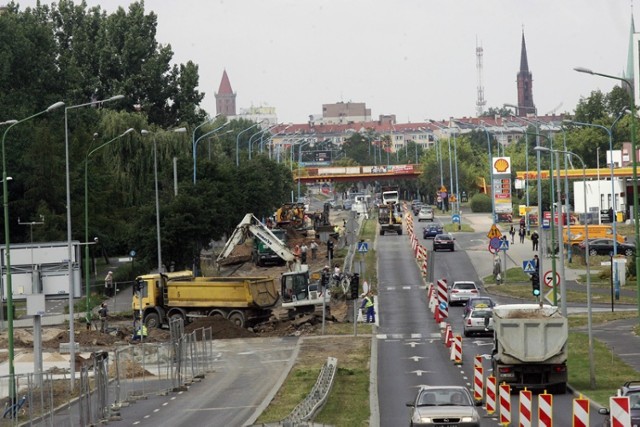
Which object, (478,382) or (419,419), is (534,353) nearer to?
(478,382)

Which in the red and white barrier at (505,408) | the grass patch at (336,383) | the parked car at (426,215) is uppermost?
the parked car at (426,215)

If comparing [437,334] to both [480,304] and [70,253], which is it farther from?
[70,253]

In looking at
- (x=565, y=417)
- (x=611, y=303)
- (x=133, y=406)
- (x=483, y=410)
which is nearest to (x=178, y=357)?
(x=133, y=406)

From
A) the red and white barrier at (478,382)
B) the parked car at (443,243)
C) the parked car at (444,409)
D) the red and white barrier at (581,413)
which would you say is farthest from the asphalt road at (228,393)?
the parked car at (443,243)

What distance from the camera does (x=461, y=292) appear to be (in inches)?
2739

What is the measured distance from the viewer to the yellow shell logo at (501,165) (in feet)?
356

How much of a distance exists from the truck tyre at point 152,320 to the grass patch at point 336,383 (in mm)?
9293

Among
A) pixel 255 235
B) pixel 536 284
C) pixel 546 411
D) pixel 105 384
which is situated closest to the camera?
pixel 546 411

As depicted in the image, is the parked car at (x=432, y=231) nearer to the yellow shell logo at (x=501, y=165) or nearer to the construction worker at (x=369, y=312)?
the yellow shell logo at (x=501, y=165)

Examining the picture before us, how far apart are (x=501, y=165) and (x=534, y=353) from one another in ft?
238

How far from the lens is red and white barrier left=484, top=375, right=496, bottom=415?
33.6 metres

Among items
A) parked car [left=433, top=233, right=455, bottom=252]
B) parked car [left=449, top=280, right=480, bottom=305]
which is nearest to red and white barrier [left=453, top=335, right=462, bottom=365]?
parked car [left=449, top=280, right=480, bottom=305]

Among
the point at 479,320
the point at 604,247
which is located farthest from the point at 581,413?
the point at 604,247

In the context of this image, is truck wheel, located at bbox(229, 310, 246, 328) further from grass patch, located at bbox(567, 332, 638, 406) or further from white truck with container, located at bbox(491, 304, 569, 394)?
white truck with container, located at bbox(491, 304, 569, 394)
